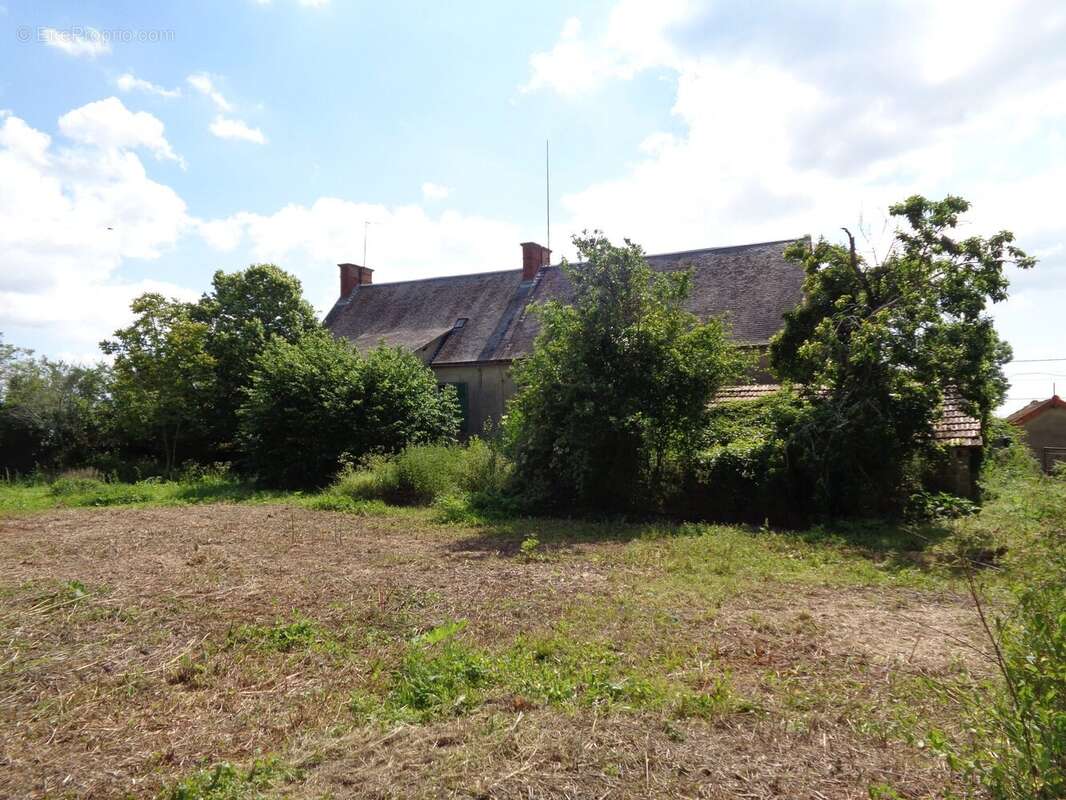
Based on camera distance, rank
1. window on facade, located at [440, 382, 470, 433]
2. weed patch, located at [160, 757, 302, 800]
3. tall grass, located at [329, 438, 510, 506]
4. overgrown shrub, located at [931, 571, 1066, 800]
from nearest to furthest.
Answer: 1. overgrown shrub, located at [931, 571, 1066, 800]
2. weed patch, located at [160, 757, 302, 800]
3. tall grass, located at [329, 438, 510, 506]
4. window on facade, located at [440, 382, 470, 433]

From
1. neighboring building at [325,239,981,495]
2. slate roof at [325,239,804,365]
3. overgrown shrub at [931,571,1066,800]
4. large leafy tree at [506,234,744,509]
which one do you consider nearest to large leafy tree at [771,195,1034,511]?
large leafy tree at [506,234,744,509]

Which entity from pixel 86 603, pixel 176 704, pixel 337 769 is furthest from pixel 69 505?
pixel 337 769

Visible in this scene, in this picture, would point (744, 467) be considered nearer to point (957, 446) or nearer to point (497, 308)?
point (957, 446)

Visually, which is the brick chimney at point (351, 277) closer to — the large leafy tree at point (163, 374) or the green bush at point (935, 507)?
the large leafy tree at point (163, 374)

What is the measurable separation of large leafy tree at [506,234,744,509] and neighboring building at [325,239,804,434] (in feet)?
19.2

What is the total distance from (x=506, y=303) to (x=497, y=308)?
1.18 feet

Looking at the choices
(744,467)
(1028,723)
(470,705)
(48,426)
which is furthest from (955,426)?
(48,426)

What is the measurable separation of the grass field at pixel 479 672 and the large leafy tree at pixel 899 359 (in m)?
2.67

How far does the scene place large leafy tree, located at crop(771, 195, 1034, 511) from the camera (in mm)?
11312

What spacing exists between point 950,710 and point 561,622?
2.83 meters

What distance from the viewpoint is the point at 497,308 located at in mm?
24859

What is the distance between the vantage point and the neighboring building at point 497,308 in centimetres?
2033

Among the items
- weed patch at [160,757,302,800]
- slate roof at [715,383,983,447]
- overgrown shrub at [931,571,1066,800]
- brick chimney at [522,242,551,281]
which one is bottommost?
weed patch at [160,757,302,800]

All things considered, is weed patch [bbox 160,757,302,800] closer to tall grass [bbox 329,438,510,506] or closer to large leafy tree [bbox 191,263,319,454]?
tall grass [bbox 329,438,510,506]
